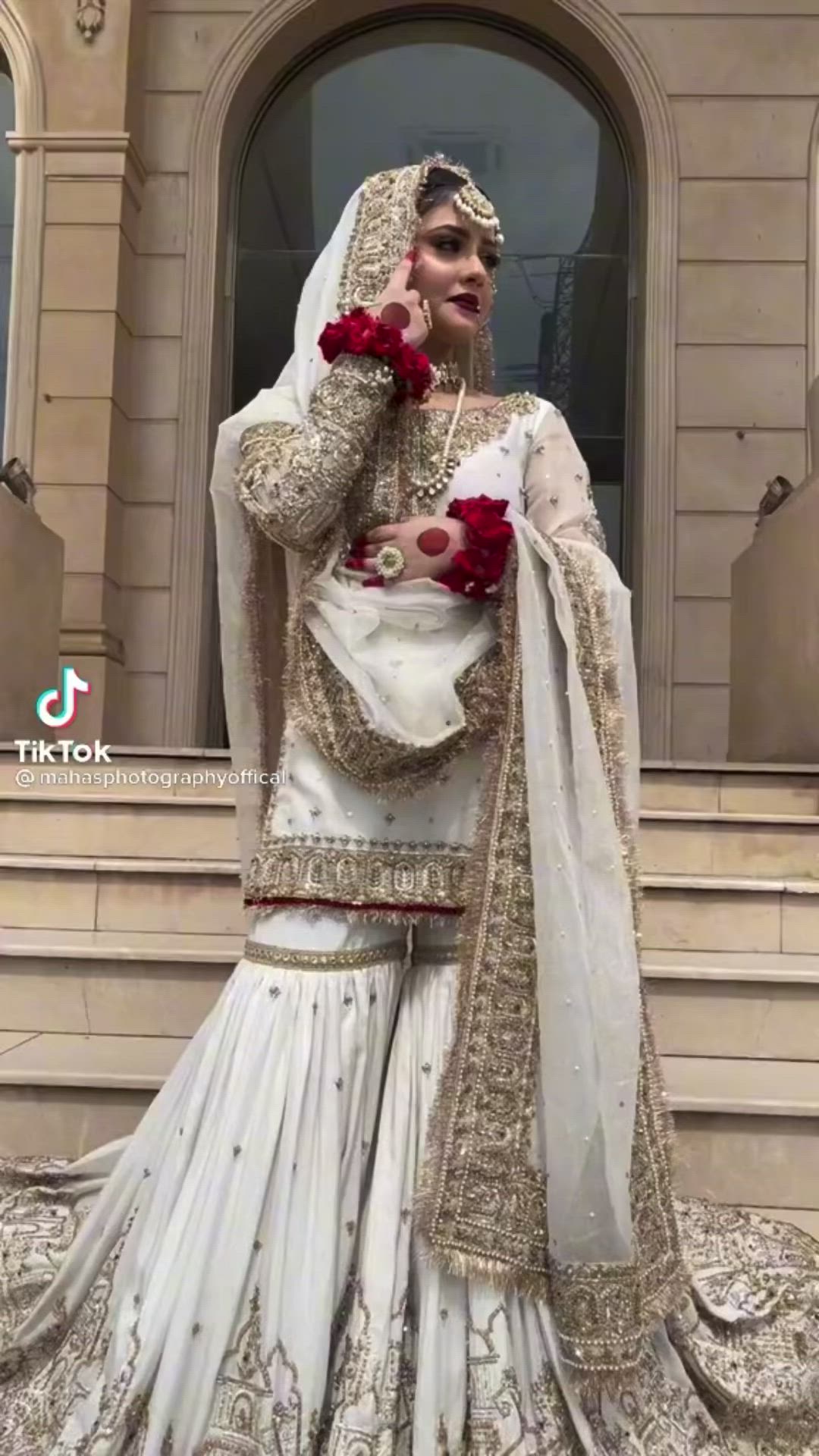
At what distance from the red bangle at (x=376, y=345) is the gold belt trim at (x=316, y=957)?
711mm

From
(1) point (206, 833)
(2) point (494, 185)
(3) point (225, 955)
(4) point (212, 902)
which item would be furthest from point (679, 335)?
(3) point (225, 955)

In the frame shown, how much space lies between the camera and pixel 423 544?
4.54 feet

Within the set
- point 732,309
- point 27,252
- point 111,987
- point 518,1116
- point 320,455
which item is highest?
point 27,252

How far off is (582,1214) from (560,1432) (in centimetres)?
25

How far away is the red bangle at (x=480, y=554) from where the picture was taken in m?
1.36

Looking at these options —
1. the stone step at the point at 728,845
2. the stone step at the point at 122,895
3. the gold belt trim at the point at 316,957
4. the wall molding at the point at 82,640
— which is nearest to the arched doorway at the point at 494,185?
the wall molding at the point at 82,640

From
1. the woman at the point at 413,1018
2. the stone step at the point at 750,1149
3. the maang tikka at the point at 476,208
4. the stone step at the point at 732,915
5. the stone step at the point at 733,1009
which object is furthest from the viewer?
the stone step at the point at 732,915

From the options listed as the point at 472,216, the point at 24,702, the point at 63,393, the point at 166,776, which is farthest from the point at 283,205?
the point at 472,216

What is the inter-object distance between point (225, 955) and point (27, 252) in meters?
3.78

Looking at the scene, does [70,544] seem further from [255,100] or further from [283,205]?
[255,100]

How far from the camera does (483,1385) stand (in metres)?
1.24

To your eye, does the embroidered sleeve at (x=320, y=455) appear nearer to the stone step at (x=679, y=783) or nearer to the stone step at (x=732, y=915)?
the stone step at (x=732, y=915)

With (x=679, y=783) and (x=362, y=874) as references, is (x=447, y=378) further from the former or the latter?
(x=679, y=783)

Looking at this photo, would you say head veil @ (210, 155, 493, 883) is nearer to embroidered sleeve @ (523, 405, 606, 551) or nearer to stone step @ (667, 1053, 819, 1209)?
embroidered sleeve @ (523, 405, 606, 551)
